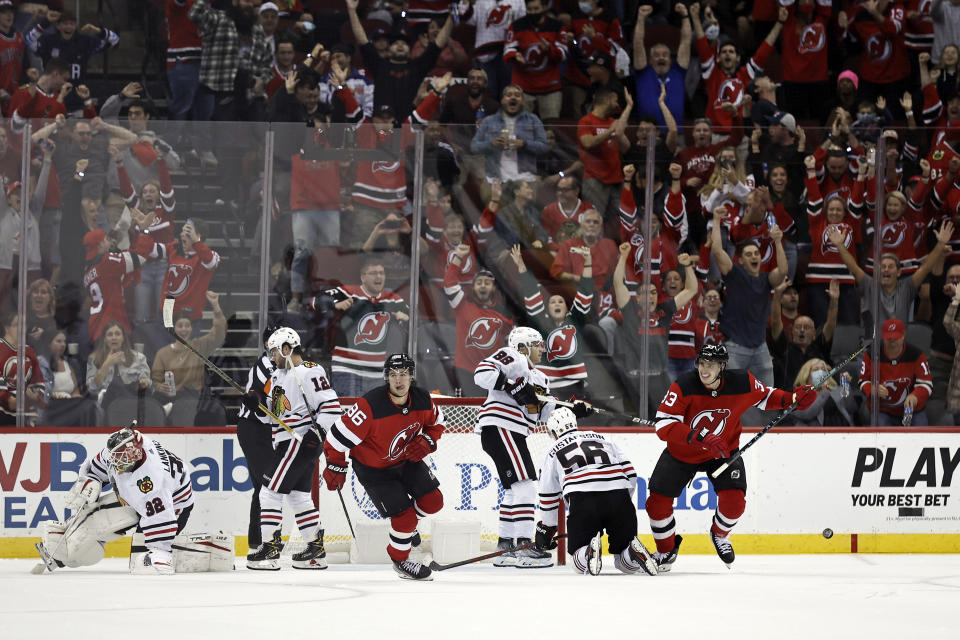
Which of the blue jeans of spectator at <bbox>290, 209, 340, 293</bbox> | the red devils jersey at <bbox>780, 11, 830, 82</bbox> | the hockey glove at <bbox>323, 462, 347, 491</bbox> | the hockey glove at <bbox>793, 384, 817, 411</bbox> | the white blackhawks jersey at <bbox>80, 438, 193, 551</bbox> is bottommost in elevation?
the white blackhawks jersey at <bbox>80, 438, 193, 551</bbox>

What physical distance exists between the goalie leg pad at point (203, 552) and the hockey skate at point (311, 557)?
342 mm

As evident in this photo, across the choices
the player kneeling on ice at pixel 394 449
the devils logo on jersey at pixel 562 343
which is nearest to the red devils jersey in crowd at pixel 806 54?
the devils logo on jersey at pixel 562 343

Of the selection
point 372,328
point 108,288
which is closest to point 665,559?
point 372,328

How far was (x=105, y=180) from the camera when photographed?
7.87 metres

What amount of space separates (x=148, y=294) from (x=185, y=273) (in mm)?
237

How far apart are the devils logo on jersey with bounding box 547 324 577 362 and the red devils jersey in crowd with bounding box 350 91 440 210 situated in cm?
114

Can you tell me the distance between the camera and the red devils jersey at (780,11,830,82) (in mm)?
10578

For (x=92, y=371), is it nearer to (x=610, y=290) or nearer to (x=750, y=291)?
(x=610, y=290)

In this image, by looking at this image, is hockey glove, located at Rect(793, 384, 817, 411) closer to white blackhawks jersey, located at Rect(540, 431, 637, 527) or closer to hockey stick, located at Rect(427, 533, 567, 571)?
white blackhawks jersey, located at Rect(540, 431, 637, 527)

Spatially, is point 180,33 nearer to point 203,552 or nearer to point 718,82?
point 718,82

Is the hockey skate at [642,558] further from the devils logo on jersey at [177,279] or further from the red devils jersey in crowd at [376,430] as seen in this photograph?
the devils logo on jersey at [177,279]

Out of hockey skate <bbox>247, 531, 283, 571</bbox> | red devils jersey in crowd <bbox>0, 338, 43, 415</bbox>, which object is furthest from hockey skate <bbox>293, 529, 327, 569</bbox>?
red devils jersey in crowd <bbox>0, 338, 43, 415</bbox>

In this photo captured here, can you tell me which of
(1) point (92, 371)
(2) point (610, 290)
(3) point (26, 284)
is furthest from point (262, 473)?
(2) point (610, 290)

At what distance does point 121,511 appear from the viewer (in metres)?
7.05
